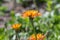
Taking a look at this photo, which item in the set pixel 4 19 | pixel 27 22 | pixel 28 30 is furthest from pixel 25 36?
pixel 4 19

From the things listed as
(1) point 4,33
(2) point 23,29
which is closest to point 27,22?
(2) point 23,29

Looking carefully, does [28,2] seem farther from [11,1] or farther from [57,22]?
[57,22]

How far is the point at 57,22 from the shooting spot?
15.6 ft

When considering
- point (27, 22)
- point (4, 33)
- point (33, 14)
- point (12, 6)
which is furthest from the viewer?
point (12, 6)

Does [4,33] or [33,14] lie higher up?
[33,14]

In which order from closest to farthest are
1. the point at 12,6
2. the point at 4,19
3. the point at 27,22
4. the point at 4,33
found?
the point at 4,33 < the point at 27,22 < the point at 4,19 < the point at 12,6

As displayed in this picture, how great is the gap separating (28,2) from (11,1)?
520 millimetres

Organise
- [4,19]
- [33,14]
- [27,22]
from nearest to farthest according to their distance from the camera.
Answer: [33,14]
[27,22]
[4,19]

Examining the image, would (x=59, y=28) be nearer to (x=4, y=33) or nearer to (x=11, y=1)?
(x=4, y=33)

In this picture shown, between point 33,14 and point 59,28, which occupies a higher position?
point 33,14

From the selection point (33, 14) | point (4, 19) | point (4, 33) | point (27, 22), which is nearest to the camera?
point (33, 14)

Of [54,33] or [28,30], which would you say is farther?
[28,30]

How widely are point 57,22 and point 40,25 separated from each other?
1.41 ft

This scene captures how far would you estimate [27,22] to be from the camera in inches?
184
